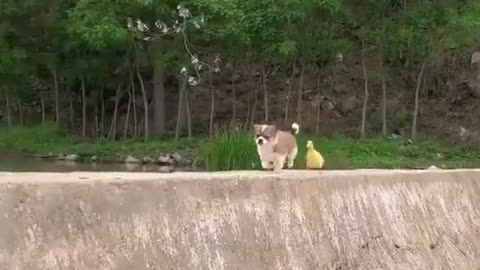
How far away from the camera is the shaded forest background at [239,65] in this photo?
17.6m

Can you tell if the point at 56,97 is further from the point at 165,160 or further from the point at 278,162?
the point at 278,162

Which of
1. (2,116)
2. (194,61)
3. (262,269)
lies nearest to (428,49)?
(194,61)

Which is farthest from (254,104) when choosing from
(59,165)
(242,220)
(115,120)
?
(242,220)

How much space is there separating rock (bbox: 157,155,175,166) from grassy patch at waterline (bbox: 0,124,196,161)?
0.91ft

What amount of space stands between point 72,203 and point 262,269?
1.17 metres

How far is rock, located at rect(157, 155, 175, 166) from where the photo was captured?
55.9ft

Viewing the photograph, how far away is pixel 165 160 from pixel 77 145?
3.36 meters

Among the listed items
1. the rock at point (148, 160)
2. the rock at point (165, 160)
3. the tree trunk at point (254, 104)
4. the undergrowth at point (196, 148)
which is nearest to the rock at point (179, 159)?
the rock at point (165, 160)

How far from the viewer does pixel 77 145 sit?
19.8 m

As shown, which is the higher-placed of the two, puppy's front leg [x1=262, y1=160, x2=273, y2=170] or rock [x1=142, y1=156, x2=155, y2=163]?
puppy's front leg [x1=262, y1=160, x2=273, y2=170]

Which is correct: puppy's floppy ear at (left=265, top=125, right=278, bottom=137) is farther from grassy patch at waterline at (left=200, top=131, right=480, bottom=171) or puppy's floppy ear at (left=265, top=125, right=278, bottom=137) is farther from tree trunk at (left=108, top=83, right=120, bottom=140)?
tree trunk at (left=108, top=83, right=120, bottom=140)

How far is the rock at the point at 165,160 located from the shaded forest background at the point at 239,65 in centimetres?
215

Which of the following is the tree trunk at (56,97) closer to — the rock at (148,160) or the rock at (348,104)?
the rock at (148,160)

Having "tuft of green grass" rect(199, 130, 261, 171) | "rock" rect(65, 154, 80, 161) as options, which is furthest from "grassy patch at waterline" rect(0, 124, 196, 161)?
"tuft of green grass" rect(199, 130, 261, 171)
